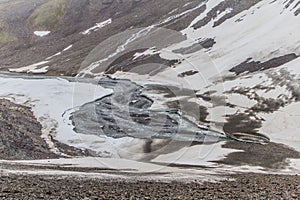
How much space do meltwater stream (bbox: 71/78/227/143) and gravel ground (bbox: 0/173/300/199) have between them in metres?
26.4

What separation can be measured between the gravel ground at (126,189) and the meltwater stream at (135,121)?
86.7ft

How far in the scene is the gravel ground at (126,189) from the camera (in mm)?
14438

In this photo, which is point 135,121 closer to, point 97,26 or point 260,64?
point 260,64

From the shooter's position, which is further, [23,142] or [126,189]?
[23,142]

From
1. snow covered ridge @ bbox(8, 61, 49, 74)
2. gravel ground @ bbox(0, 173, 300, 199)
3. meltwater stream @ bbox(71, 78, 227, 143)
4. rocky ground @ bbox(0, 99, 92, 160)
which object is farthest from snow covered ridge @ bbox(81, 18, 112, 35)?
gravel ground @ bbox(0, 173, 300, 199)

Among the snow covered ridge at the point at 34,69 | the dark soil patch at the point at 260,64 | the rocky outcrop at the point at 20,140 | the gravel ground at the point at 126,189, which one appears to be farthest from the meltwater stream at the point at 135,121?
the snow covered ridge at the point at 34,69

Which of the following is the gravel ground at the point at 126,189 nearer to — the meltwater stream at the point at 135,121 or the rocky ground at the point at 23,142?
the rocky ground at the point at 23,142

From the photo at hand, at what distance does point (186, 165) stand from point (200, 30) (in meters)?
80.1

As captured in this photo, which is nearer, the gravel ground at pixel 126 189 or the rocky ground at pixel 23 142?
the gravel ground at pixel 126 189

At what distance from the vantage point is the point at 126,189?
16.7m

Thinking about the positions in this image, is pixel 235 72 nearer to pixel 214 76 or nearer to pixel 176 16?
pixel 214 76

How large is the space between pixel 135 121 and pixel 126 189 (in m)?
37.2

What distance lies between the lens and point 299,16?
9056 centimetres

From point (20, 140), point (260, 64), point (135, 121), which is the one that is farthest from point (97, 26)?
point (20, 140)
